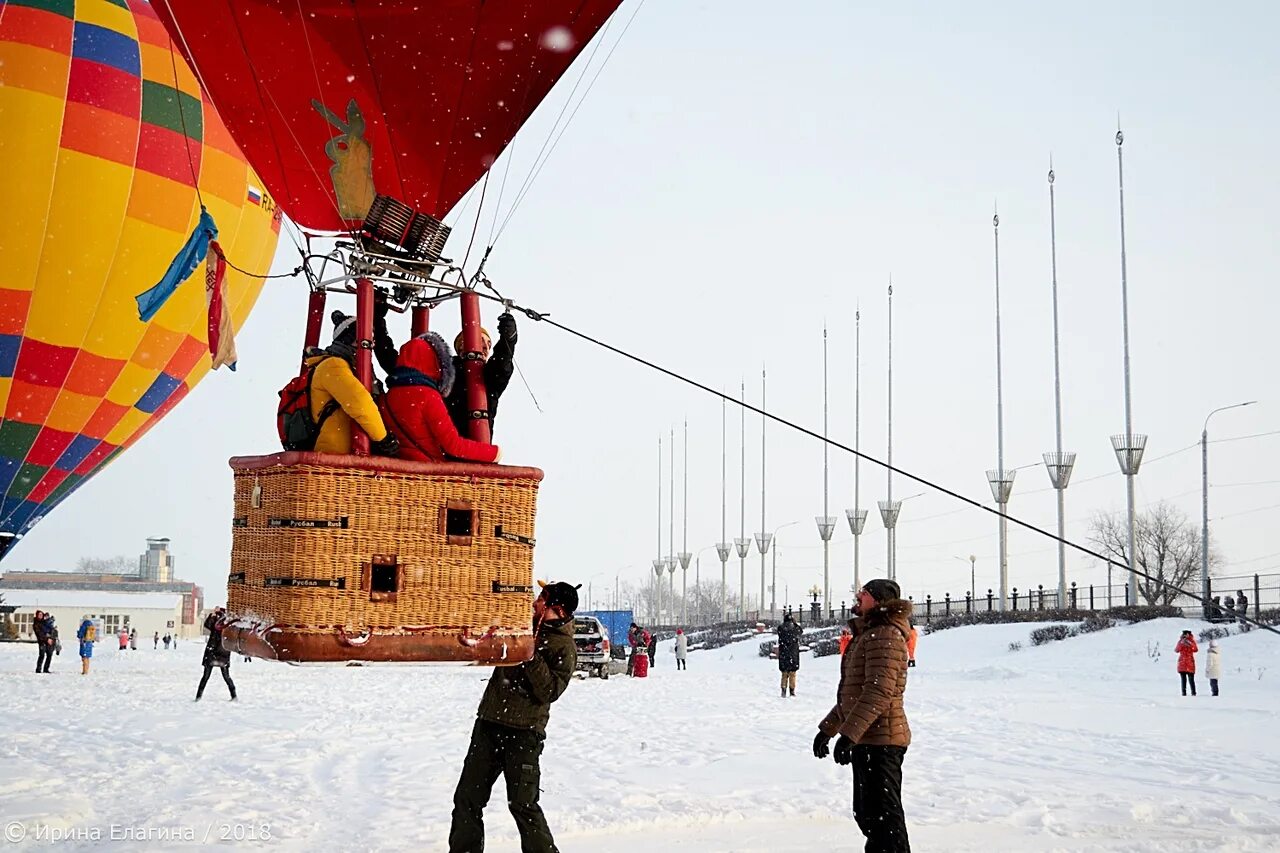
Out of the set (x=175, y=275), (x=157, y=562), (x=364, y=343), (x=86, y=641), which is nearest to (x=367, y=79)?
(x=364, y=343)

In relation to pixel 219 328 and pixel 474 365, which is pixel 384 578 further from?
pixel 219 328

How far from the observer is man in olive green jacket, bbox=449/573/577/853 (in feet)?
21.0

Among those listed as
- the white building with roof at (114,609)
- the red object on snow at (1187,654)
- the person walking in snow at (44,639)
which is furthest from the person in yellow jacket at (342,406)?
the white building with roof at (114,609)

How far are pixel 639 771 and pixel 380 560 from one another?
6.40m

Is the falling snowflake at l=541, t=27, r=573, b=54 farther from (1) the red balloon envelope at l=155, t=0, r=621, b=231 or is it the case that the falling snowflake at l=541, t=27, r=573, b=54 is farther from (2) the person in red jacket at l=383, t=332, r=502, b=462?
(2) the person in red jacket at l=383, t=332, r=502, b=462

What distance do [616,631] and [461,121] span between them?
42358 millimetres

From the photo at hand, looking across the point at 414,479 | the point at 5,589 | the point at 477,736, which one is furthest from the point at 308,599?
the point at 5,589

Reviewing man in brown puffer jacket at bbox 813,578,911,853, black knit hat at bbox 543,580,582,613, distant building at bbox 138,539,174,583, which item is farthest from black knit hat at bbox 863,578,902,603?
distant building at bbox 138,539,174,583

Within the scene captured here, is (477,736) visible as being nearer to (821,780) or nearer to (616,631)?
(821,780)

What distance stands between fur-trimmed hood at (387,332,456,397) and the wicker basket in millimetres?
377

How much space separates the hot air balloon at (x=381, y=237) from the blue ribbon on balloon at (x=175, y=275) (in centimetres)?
832

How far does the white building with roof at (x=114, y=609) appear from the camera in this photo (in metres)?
93.5

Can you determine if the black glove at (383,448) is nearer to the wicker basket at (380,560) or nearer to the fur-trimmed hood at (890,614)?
the wicker basket at (380,560)

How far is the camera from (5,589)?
114 m
